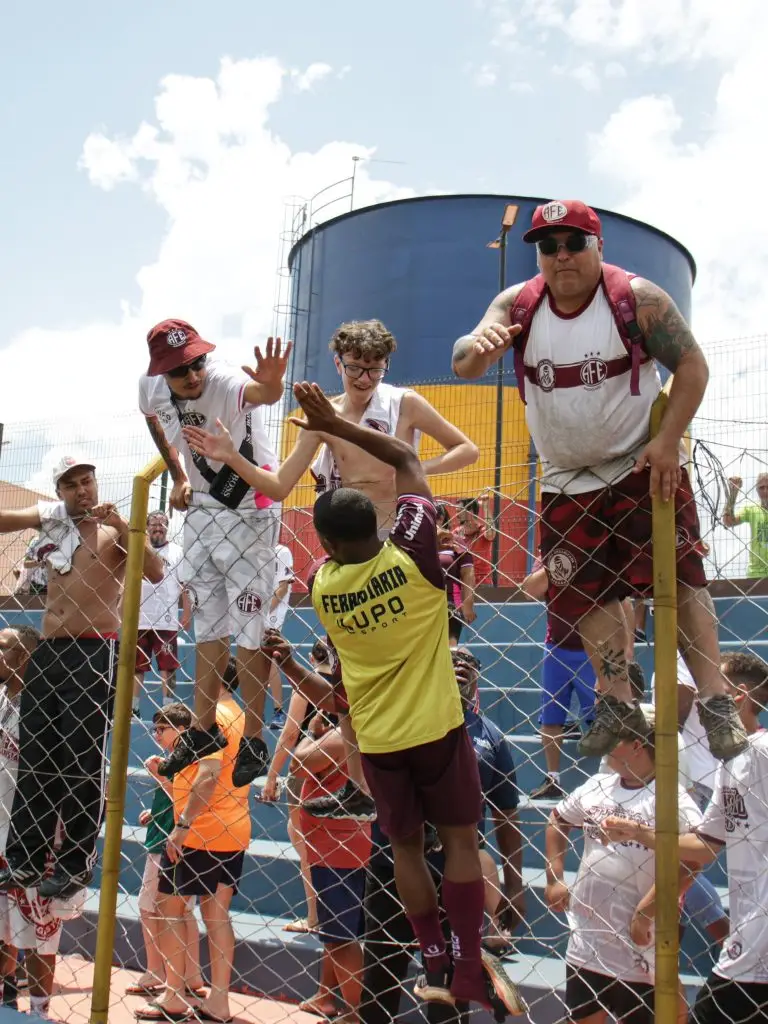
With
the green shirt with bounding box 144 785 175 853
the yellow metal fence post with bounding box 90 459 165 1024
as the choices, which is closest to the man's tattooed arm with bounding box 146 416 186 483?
the yellow metal fence post with bounding box 90 459 165 1024

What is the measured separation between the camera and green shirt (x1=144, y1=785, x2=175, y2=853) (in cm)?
510

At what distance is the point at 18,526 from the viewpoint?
4.48m

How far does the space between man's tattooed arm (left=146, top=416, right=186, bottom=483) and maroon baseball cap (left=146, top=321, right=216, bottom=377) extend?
0.92 ft

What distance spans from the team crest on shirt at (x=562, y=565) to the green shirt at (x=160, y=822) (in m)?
2.93

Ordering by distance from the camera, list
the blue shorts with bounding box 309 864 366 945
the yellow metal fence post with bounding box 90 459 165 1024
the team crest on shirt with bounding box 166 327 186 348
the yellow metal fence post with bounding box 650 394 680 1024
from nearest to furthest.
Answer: the yellow metal fence post with bounding box 650 394 680 1024, the yellow metal fence post with bounding box 90 459 165 1024, the team crest on shirt with bounding box 166 327 186 348, the blue shorts with bounding box 309 864 366 945

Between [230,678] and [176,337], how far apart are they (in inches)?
54.6

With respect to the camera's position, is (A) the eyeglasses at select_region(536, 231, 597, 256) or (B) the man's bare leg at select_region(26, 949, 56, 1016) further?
(B) the man's bare leg at select_region(26, 949, 56, 1016)

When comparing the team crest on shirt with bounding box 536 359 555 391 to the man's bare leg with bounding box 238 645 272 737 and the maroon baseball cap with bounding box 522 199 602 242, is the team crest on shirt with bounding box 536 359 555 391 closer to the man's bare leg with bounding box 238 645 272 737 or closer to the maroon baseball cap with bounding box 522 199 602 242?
the maroon baseball cap with bounding box 522 199 602 242

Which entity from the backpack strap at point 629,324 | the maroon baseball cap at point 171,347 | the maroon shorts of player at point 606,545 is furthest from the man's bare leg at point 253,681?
the backpack strap at point 629,324

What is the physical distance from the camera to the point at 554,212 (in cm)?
294

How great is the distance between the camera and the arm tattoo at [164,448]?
379 centimetres

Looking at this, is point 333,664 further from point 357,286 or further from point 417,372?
point 357,286

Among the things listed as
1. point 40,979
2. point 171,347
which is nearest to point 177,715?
point 40,979

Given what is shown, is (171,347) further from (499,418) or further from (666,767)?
(499,418)
